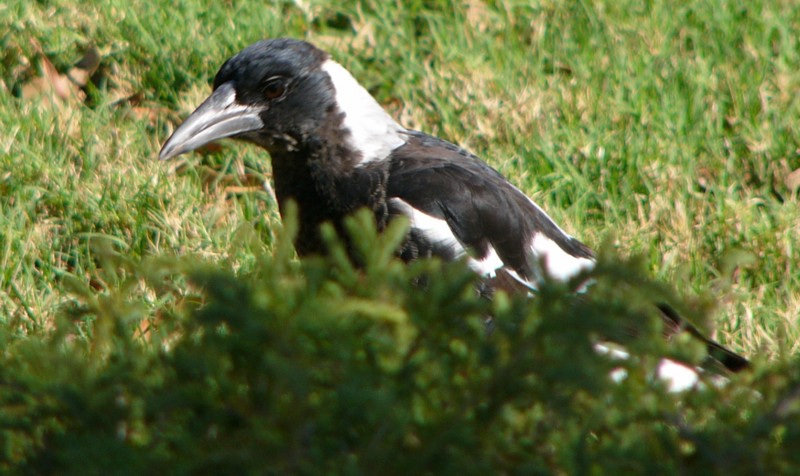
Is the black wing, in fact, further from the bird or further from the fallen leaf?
the fallen leaf

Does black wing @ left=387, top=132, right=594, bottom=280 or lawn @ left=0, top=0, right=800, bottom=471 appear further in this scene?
lawn @ left=0, top=0, right=800, bottom=471

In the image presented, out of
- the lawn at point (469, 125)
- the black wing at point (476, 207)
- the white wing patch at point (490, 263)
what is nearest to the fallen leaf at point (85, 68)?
the lawn at point (469, 125)

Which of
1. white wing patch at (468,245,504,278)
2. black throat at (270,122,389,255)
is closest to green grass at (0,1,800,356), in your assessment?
black throat at (270,122,389,255)

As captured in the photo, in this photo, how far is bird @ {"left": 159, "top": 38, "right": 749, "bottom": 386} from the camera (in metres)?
2.90

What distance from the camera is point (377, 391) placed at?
133 cm

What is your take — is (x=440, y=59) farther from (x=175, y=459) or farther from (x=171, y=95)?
(x=175, y=459)

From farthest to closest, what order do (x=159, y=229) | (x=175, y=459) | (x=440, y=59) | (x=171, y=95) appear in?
(x=440, y=59) → (x=171, y=95) → (x=159, y=229) → (x=175, y=459)

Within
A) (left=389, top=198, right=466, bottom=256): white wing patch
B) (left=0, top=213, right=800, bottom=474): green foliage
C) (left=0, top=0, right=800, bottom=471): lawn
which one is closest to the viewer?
(left=0, top=213, right=800, bottom=474): green foliage

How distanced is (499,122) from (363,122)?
942 millimetres

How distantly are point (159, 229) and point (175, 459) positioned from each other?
1991 mm

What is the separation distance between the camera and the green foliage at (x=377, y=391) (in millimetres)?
1354

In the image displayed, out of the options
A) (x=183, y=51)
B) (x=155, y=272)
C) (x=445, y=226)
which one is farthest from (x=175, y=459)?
(x=183, y=51)

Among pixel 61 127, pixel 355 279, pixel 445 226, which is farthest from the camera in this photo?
pixel 61 127

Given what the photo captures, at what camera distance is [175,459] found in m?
1.37
